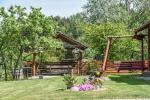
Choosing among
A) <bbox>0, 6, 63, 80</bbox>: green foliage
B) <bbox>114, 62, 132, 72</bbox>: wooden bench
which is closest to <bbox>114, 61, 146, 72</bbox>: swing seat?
<bbox>114, 62, 132, 72</bbox>: wooden bench

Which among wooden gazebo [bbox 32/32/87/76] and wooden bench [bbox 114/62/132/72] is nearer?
wooden gazebo [bbox 32/32/87/76]

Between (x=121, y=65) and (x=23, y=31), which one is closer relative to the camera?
(x=23, y=31)

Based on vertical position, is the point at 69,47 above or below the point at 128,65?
above

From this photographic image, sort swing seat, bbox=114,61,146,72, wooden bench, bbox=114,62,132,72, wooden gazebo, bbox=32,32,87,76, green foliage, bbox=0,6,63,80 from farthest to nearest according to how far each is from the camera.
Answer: wooden bench, bbox=114,62,132,72
swing seat, bbox=114,61,146,72
wooden gazebo, bbox=32,32,87,76
green foliage, bbox=0,6,63,80

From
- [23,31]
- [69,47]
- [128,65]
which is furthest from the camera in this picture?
[128,65]

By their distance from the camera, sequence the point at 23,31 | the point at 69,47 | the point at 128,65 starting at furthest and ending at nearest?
the point at 128,65
the point at 69,47
the point at 23,31

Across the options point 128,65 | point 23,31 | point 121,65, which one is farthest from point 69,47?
point 23,31

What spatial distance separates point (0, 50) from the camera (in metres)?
35.4

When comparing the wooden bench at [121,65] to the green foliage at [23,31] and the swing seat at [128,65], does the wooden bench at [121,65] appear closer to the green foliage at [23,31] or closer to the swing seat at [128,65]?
the swing seat at [128,65]

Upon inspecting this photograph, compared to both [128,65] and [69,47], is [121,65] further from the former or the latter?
[69,47]

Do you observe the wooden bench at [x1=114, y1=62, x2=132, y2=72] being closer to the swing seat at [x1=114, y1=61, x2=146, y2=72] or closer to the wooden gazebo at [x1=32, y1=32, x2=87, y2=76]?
the swing seat at [x1=114, y1=61, x2=146, y2=72]

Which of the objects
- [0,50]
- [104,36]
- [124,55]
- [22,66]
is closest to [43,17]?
[0,50]

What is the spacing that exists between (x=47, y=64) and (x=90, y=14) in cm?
3576

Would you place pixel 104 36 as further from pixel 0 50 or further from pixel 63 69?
pixel 0 50
